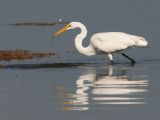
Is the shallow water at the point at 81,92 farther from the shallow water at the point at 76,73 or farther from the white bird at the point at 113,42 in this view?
the white bird at the point at 113,42

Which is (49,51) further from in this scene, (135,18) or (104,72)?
(135,18)

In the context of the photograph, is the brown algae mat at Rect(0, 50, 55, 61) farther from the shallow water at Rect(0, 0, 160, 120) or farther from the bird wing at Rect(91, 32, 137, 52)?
the bird wing at Rect(91, 32, 137, 52)

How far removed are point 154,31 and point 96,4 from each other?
11.1 meters

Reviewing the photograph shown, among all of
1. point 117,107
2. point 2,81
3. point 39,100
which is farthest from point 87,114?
point 2,81

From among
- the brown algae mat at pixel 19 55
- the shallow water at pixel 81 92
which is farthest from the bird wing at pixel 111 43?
the brown algae mat at pixel 19 55

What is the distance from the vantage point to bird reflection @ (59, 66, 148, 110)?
55.1ft

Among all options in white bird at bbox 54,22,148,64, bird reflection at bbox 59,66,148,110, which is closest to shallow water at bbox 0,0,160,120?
bird reflection at bbox 59,66,148,110

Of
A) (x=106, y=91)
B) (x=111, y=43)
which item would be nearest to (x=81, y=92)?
(x=106, y=91)

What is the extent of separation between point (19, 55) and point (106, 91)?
7725 mm

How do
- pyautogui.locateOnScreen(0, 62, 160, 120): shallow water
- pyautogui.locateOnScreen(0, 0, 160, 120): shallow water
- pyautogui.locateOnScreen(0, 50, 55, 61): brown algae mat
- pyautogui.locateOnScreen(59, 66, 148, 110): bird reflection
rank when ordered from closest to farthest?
1. pyautogui.locateOnScreen(0, 62, 160, 120): shallow water
2. pyautogui.locateOnScreen(0, 0, 160, 120): shallow water
3. pyautogui.locateOnScreen(59, 66, 148, 110): bird reflection
4. pyautogui.locateOnScreen(0, 50, 55, 61): brown algae mat

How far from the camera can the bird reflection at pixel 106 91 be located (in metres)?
16.8

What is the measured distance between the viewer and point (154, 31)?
31.1 meters

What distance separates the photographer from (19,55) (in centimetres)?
2553

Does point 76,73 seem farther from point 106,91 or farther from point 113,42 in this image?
point 106,91
